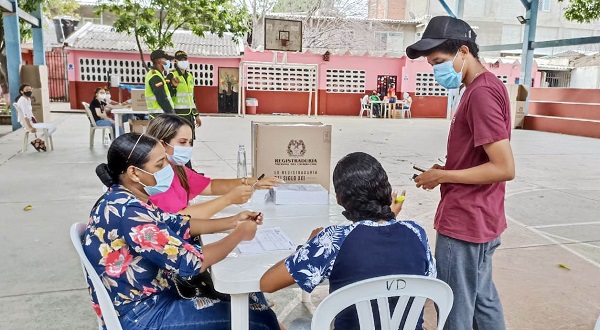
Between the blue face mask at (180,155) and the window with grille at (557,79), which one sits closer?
the blue face mask at (180,155)

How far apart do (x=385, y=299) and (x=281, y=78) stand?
1755 centimetres

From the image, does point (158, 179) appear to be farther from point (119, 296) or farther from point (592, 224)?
point (592, 224)

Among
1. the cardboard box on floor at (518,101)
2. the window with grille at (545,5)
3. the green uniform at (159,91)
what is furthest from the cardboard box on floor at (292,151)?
the window with grille at (545,5)

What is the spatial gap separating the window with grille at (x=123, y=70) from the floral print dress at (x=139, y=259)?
54.2ft

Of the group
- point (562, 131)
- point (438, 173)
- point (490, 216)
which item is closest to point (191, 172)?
point (438, 173)

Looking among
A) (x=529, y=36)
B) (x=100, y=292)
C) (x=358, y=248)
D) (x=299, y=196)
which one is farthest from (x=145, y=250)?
(x=529, y=36)

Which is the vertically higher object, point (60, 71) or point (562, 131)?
point (60, 71)

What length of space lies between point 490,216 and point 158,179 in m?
1.17

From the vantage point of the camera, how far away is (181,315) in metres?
1.55

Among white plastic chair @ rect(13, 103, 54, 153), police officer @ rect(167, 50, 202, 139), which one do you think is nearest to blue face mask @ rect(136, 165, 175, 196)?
police officer @ rect(167, 50, 202, 139)

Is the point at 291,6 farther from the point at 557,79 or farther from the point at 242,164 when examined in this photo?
the point at 242,164

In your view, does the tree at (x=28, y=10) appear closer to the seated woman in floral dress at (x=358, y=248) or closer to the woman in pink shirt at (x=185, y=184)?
the woman in pink shirt at (x=185, y=184)

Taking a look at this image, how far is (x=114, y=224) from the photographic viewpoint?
143cm

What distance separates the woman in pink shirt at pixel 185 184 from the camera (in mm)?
2062
